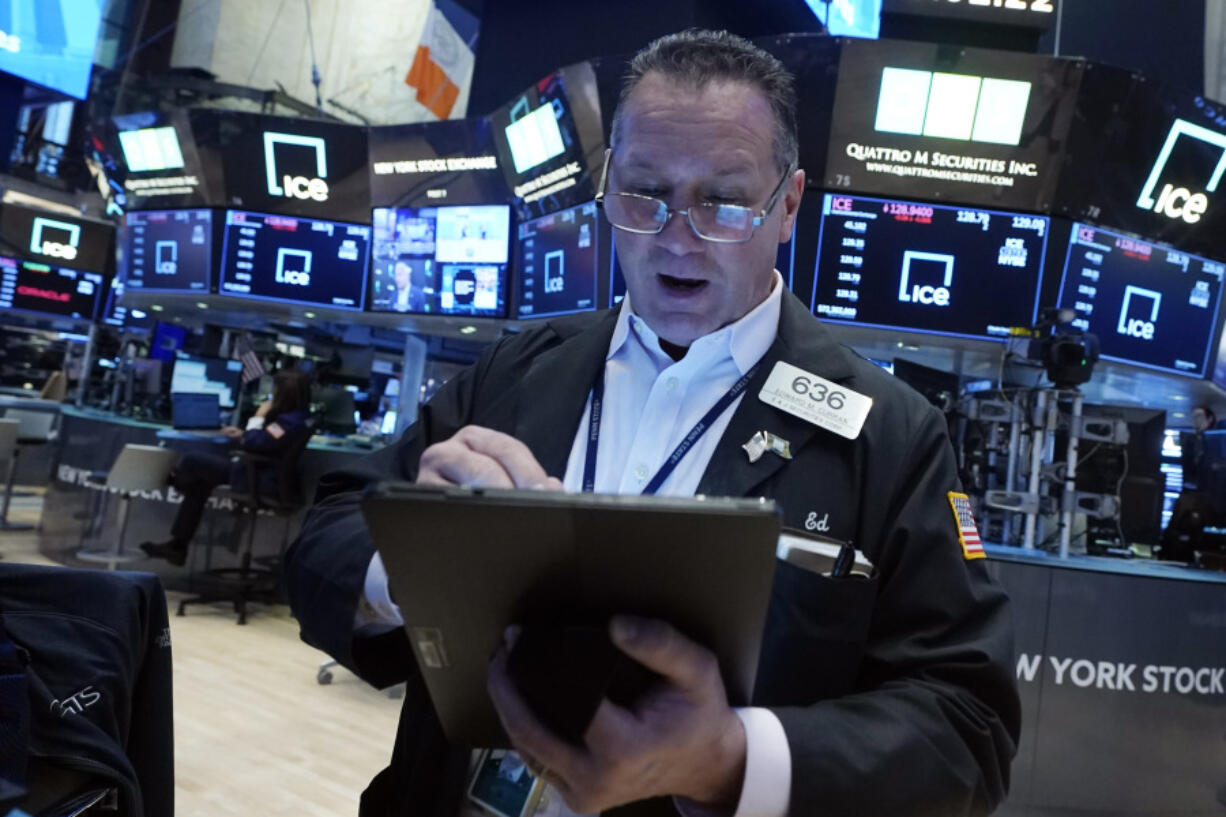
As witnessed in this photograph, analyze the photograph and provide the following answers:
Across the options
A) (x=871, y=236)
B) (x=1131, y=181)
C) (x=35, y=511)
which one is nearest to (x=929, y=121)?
(x=871, y=236)

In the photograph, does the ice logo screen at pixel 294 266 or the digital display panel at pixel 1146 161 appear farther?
the ice logo screen at pixel 294 266

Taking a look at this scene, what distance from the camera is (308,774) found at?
352 centimetres

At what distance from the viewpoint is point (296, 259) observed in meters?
6.75

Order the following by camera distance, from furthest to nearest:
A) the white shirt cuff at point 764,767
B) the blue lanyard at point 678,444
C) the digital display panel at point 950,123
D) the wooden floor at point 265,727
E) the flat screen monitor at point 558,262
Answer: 1. the flat screen monitor at point 558,262
2. the digital display panel at point 950,123
3. the wooden floor at point 265,727
4. the blue lanyard at point 678,444
5. the white shirt cuff at point 764,767

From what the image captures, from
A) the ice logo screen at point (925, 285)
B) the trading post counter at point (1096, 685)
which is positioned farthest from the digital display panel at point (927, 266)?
the trading post counter at point (1096, 685)

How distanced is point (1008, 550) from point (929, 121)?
2.06 meters

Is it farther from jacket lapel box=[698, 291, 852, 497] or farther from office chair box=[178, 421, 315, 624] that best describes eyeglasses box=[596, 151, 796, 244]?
office chair box=[178, 421, 315, 624]

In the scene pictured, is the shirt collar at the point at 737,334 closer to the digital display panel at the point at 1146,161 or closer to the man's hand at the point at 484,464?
the man's hand at the point at 484,464

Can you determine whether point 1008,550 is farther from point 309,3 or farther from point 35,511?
point 309,3

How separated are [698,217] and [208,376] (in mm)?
7441

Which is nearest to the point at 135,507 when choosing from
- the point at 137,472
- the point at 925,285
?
the point at 137,472

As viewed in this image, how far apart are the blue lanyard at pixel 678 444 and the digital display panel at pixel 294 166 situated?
591cm

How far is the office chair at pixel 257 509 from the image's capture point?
18.8 ft

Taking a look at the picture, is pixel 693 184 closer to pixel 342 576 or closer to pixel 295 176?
pixel 342 576
